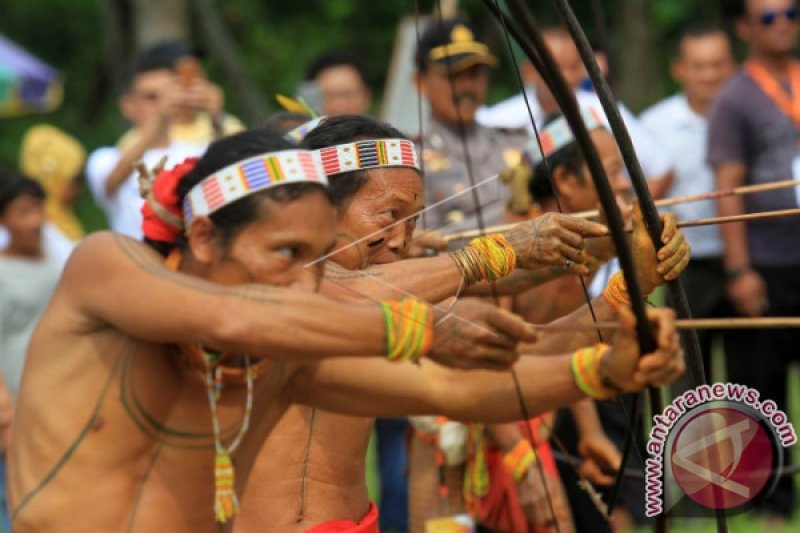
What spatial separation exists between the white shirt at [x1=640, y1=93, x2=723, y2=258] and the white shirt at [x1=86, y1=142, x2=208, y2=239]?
220cm

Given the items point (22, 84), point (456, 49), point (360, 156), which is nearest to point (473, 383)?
point (360, 156)

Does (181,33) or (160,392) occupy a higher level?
(181,33)

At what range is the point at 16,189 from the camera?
6.82 m

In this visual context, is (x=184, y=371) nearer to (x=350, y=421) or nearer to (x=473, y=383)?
(x=473, y=383)

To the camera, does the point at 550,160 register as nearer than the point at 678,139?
Yes

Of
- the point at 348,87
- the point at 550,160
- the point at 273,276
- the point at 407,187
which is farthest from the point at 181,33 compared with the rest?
the point at 273,276

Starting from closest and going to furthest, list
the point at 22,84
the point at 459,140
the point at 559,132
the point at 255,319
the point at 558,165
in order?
the point at 255,319, the point at 558,165, the point at 559,132, the point at 459,140, the point at 22,84

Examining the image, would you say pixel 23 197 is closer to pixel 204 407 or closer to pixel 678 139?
pixel 678 139

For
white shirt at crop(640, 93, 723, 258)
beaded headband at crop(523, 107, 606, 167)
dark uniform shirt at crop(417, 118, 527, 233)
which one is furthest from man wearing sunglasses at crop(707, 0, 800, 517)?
beaded headband at crop(523, 107, 606, 167)

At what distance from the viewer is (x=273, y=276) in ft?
9.75

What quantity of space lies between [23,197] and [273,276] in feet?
13.5

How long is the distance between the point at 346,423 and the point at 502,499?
1.58m

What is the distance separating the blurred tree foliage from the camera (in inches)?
707

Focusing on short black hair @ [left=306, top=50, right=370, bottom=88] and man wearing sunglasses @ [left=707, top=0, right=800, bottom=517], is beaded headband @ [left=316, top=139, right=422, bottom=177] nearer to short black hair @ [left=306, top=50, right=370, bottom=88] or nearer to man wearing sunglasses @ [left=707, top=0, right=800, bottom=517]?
man wearing sunglasses @ [left=707, top=0, right=800, bottom=517]
